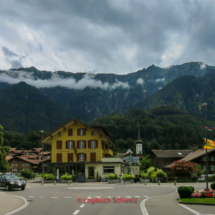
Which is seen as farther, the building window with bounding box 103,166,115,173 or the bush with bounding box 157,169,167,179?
the building window with bounding box 103,166,115,173

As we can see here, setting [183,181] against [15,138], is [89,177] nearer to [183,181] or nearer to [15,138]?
[183,181]

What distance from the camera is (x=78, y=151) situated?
192 feet

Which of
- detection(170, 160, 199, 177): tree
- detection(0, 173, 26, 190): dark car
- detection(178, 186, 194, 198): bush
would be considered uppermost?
detection(170, 160, 199, 177): tree

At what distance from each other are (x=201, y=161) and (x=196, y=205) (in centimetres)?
4815

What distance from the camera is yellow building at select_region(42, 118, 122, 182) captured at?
55969 millimetres

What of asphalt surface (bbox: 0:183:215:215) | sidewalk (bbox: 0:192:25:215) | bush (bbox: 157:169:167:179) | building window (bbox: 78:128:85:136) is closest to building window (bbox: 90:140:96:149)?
building window (bbox: 78:128:85:136)

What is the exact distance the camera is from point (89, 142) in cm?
5878

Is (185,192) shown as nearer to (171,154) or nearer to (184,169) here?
(184,169)

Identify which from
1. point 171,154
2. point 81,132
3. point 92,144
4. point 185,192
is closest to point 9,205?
point 185,192

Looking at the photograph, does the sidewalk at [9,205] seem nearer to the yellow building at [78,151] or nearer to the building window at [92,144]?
the yellow building at [78,151]

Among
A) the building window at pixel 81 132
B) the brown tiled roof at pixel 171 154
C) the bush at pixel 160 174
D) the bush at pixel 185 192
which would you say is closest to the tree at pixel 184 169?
the bush at pixel 160 174

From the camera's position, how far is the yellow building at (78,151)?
184ft

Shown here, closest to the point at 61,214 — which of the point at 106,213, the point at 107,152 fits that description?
the point at 106,213

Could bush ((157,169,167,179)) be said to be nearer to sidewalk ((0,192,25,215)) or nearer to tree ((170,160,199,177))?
tree ((170,160,199,177))
